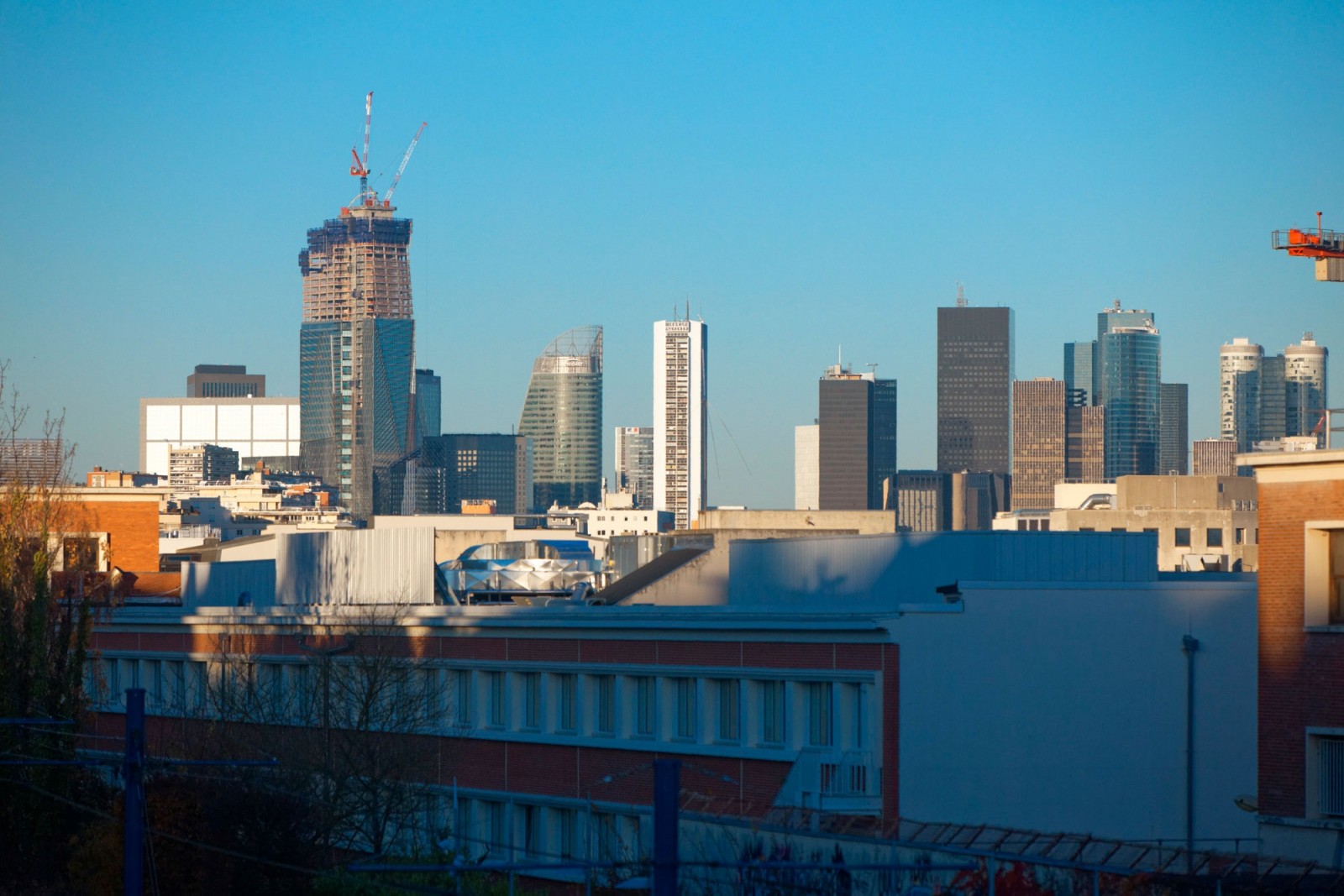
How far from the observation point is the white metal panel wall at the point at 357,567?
2502 inches

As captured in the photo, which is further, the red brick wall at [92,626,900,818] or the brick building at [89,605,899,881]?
the brick building at [89,605,899,881]

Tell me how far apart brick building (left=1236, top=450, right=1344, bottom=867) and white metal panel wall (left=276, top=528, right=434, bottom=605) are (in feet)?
103

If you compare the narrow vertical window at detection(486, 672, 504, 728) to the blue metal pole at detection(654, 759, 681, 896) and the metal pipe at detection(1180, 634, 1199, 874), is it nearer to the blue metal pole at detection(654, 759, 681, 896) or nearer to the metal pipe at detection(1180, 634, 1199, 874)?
the metal pipe at detection(1180, 634, 1199, 874)

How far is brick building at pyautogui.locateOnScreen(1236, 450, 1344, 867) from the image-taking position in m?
Result: 35.2

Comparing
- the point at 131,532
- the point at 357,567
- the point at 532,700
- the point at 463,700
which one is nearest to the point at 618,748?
the point at 532,700

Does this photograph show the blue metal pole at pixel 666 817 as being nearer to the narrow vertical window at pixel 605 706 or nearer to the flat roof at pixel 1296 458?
the flat roof at pixel 1296 458

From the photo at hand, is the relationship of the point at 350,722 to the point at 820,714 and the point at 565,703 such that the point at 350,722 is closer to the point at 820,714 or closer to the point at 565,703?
the point at 565,703

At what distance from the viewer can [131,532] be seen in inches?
3642

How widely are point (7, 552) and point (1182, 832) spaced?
98.8 ft

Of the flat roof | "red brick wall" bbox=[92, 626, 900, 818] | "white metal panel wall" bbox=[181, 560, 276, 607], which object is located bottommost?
"red brick wall" bbox=[92, 626, 900, 818]

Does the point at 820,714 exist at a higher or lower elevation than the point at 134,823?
lower

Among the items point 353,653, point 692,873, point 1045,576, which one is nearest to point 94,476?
point 353,653

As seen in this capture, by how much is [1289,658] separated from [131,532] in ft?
224

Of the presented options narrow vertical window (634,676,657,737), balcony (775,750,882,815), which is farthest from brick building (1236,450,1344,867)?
narrow vertical window (634,676,657,737)
